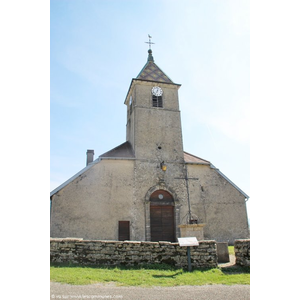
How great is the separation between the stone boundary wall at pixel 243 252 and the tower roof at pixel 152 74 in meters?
13.3

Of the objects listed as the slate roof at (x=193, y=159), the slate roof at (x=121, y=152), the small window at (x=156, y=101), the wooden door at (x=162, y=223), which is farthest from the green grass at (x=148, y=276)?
the small window at (x=156, y=101)

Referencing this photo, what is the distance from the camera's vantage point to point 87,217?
1348 centimetres

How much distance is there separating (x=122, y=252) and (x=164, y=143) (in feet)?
31.6

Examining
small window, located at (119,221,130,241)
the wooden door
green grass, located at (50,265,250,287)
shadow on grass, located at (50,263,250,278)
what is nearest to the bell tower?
the wooden door

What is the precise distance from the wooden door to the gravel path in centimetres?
891

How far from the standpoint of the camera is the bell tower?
16.1 metres

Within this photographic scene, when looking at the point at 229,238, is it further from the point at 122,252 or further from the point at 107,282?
the point at 107,282

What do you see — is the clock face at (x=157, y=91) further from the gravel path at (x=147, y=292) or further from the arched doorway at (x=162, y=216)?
the gravel path at (x=147, y=292)

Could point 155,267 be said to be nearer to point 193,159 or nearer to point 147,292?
point 147,292

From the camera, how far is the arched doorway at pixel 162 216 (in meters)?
14.5

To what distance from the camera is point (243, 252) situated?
782 centimetres

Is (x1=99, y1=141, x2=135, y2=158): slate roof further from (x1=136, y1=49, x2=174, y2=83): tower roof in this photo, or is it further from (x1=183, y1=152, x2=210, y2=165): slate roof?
(x1=136, y1=49, x2=174, y2=83): tower roof

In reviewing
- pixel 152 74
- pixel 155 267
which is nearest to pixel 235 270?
pixel 155 267
